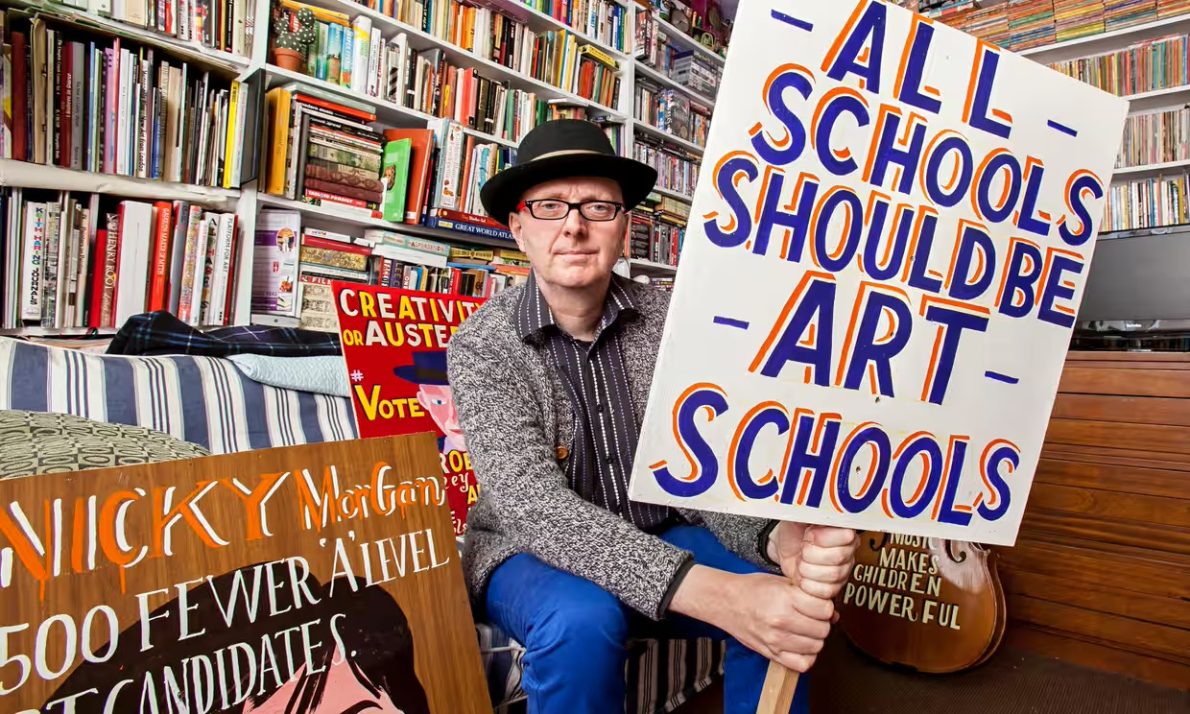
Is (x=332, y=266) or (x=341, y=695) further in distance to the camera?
(x=332, y=266)

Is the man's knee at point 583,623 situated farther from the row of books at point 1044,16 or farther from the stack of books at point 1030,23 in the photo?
the stack of books at point 1030,23

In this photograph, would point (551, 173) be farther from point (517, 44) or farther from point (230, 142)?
point (517, 44)

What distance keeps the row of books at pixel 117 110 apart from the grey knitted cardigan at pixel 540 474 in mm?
1276

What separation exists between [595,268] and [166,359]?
0.95 metres

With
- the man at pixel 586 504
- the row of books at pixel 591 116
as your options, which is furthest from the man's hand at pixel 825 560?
the row of books at pixel 591 116

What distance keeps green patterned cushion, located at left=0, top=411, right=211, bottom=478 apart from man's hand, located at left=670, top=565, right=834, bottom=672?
2.09 ft

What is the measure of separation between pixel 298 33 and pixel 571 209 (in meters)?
1.60

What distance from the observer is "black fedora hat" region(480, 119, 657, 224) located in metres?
1.09

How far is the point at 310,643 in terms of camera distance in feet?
2.51

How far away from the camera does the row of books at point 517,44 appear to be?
2.52 metres

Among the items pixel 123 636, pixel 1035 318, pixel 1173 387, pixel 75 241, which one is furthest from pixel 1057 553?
pixel 75 241

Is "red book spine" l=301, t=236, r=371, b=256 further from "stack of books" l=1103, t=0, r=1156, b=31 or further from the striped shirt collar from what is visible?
"stack of books" l=1103, t=0, r=1156, b=31

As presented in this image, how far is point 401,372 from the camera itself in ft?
5.32

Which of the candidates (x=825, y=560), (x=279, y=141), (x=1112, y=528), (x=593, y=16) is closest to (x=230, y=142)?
(x=279, y=141)
